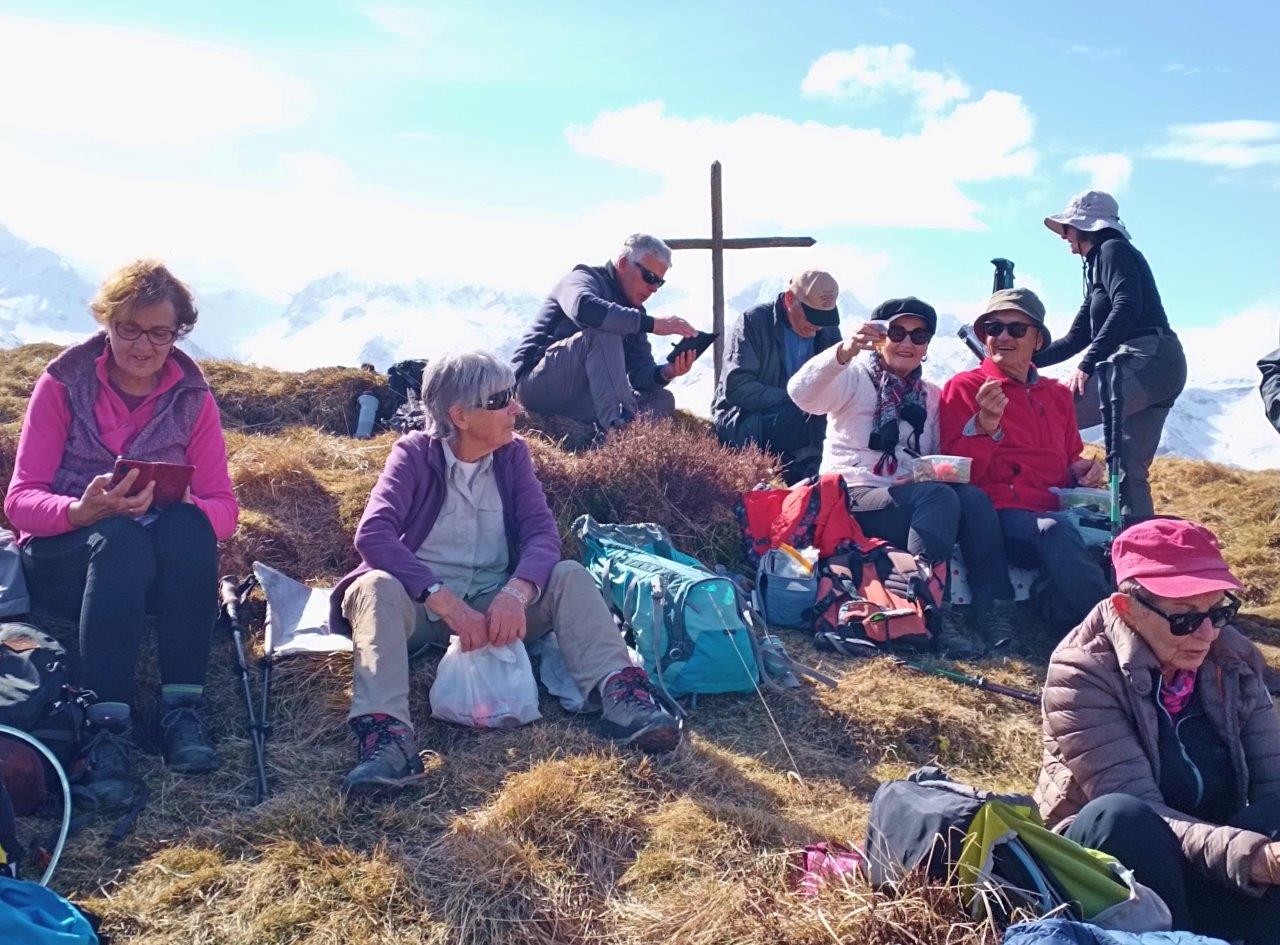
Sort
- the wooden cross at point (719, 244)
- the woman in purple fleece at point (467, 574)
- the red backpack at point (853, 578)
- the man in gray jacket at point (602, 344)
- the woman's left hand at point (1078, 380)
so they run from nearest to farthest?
the woman in purple fleece at point (467, 574)
the red backpack at point (853, 578)
the woman's left hand at point (1078, 380)
the man in gray jacket at point (602, 344)
the wooden cross at point (719, 244)

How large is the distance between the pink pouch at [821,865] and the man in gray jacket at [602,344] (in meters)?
4.78

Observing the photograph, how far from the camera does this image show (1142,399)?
24.2 feet

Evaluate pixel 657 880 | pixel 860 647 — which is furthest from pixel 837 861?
pixel 860 647

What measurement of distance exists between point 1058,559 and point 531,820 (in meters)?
3.82

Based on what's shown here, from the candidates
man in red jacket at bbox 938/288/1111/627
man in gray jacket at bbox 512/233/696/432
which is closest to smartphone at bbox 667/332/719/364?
man in gray jacket at bbox 512/233/696/432

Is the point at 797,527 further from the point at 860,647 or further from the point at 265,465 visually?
the point at 265,465

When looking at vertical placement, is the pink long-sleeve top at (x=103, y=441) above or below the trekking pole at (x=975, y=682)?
above

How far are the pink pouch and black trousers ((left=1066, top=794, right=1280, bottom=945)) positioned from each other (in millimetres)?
704

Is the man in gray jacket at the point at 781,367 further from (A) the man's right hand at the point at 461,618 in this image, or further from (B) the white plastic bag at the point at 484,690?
(A) the man's right hand at the point at 461,618

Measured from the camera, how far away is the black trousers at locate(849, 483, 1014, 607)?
20.7 ft

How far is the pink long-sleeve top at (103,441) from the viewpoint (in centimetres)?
461

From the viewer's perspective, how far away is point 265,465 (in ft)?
22.9

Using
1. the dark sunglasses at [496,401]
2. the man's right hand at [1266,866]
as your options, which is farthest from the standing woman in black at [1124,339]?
the man's right hand at [1266,866]

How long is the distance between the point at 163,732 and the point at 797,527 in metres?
3.74
